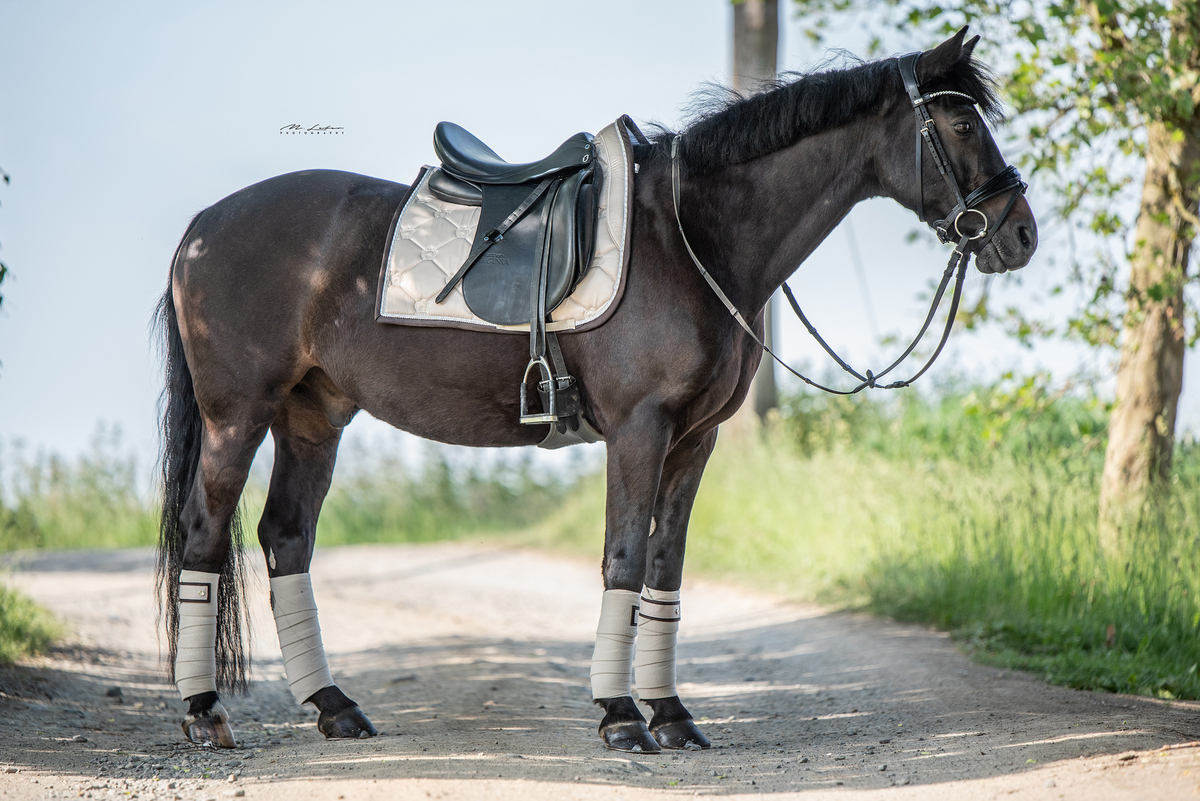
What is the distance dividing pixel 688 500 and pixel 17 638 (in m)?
3.74

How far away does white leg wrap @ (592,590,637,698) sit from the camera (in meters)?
3.13

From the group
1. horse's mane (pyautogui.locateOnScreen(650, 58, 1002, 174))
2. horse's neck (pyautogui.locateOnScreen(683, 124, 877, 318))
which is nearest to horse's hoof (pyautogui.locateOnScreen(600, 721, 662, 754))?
horse's neck (pyautogui.locateOnScreen(683, 124, 877, 318))

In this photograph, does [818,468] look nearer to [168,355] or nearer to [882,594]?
[882,594]

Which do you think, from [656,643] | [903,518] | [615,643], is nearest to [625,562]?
[615,643]

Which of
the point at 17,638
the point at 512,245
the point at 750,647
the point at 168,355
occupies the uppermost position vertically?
the point at 512,245

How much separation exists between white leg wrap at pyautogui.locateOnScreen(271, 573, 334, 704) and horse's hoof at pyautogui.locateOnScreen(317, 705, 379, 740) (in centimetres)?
14

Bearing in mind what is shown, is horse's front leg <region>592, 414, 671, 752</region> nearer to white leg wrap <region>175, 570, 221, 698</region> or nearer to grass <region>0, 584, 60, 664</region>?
white leg wrap <region>175, 570, 221, 698</region>

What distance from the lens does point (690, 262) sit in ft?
10.6

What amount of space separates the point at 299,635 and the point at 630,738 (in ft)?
4.70

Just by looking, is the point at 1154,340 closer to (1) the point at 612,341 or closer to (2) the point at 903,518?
(2) the point at 903,518

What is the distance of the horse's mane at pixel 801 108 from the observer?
3.18m

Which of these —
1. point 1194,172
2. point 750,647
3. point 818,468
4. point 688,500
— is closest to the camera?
point 688,500

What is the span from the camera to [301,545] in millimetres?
3787

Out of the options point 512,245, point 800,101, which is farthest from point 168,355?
point 800,101
